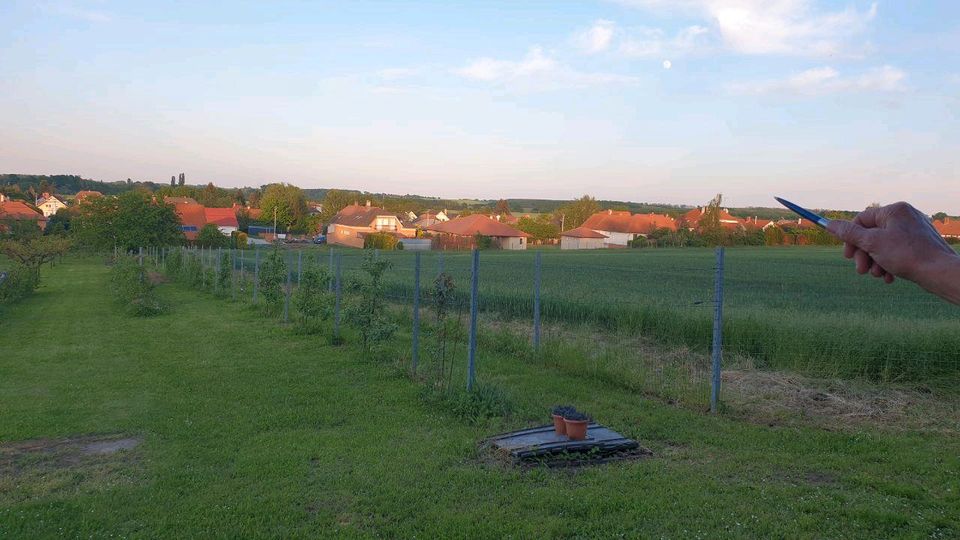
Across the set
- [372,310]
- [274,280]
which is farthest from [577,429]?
[274,280]

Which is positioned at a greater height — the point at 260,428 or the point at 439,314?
the point at 439,314

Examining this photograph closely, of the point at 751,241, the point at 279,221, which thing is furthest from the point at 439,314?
the point at 279,221

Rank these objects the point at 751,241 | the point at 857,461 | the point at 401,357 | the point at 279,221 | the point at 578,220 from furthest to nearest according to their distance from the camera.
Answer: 1. the point at 578,220
2. the point at 279,221
3. the point at 751,241
4. the point at 401,357
5. the point at 857,461

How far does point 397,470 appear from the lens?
226 inches

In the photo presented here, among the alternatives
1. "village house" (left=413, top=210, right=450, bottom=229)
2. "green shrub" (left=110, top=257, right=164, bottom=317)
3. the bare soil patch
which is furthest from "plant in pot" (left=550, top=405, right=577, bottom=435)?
"village house" (left=413, top=210, right=450, bottom=229)

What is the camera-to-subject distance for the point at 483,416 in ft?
24.2

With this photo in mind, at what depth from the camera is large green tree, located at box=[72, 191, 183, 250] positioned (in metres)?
35.9

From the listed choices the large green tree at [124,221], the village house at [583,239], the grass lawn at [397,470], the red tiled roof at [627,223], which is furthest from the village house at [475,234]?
the grass lawn at [397,470]

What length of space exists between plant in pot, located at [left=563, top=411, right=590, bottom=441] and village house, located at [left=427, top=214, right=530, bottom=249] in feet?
181

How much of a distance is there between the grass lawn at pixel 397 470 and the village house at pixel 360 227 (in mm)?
68219

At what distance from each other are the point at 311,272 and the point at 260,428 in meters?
7.17

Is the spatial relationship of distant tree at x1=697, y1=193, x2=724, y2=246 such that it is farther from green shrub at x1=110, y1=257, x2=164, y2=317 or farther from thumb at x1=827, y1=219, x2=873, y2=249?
thumb at x1=827, y1=219, x2=873, y2=249

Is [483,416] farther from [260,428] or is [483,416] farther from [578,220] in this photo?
[578,220]

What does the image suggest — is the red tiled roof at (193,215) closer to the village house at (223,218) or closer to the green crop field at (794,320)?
the village house at (223,218)
